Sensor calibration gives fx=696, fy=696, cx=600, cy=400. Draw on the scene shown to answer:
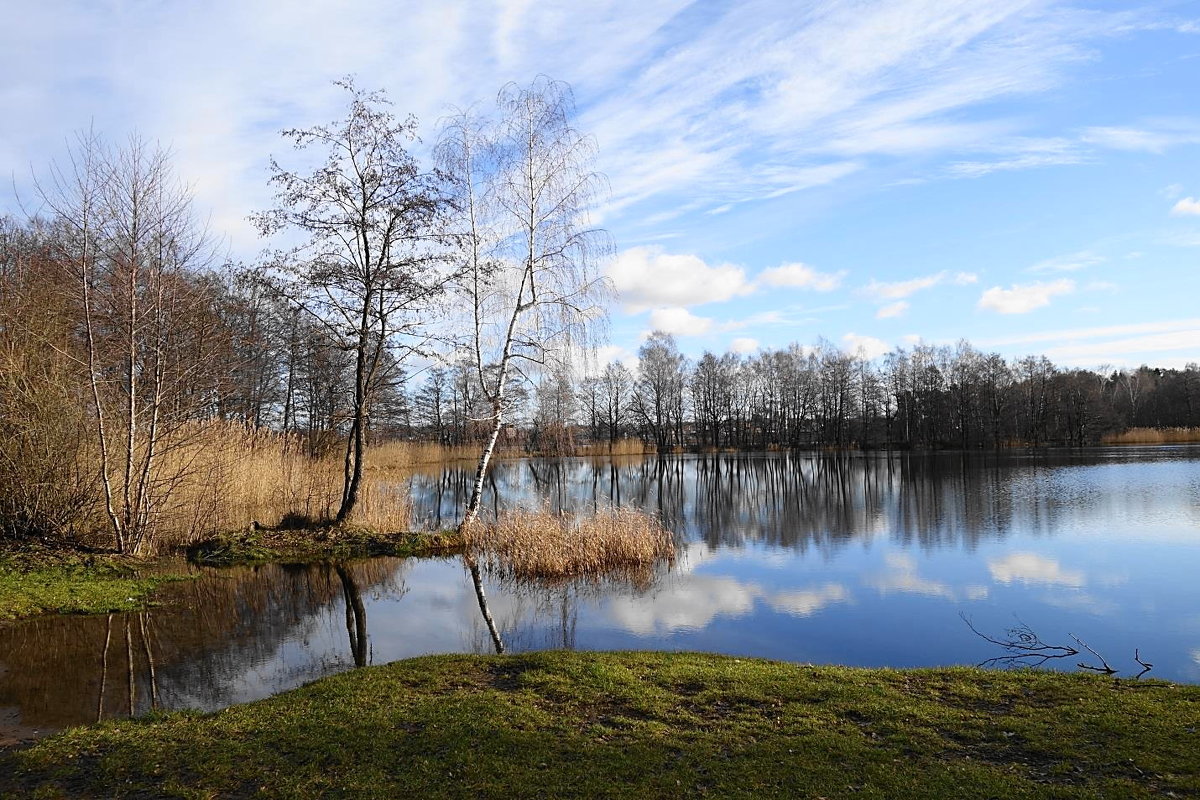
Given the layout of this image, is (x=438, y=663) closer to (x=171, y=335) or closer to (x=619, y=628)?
(x=619, y=628)

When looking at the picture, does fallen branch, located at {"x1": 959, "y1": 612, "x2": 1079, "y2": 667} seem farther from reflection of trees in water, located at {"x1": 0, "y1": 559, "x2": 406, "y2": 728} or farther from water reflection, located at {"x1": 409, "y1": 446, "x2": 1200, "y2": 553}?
reflection of trees in water, located at {"x1": 0, "y1": 559, "x2": 406, "y2": 728}

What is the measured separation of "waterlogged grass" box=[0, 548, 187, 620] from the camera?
9.91 m

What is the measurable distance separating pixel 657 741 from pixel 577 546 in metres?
9.40

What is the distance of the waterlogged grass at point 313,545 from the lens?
14.8 meters

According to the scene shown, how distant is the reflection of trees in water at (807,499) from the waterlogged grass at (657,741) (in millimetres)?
11125

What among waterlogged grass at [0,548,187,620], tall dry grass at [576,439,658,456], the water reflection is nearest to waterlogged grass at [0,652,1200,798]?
Answer: waterlogged grass at [0,548,187,620]

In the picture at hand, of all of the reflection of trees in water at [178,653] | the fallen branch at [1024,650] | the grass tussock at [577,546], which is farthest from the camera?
the grass tussock at [577,546]

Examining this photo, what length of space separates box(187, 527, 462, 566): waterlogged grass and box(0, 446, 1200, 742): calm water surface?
80cm

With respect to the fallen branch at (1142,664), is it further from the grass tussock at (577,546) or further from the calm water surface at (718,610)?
the grass tussock at (577,546)

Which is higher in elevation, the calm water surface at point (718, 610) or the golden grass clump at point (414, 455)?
the golden grass clump at point (414, 455)

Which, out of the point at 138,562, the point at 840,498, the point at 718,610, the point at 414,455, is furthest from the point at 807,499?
the point at 414,455

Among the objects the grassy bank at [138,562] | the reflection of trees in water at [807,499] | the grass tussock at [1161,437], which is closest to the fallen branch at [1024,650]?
the reflection of trees in water at [807,499]

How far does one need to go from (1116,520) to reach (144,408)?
77.0 feet

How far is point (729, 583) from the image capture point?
42.3ft
